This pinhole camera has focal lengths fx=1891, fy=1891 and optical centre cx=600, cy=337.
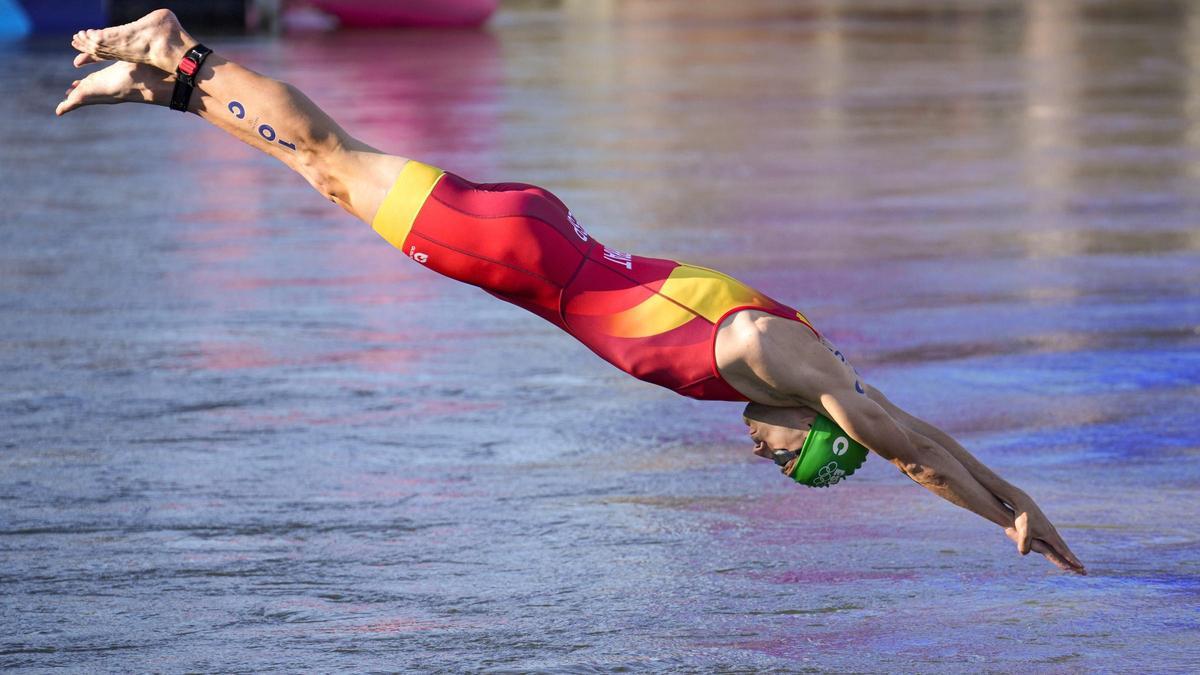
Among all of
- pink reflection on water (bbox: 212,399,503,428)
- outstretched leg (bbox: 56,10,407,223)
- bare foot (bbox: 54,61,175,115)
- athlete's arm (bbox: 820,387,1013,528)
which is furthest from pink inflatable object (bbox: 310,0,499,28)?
athlete's arm (bbox: 820,387,1013,528)

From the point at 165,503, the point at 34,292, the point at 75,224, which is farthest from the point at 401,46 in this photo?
the point at 165,503

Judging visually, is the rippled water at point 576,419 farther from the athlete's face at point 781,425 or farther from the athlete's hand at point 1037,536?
the athlete's face at point 781,425

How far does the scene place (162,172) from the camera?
17969mm

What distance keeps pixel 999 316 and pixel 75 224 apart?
→ 7.56 m

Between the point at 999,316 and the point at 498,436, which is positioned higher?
the point at 999,316

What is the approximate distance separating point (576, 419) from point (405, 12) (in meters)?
30.7

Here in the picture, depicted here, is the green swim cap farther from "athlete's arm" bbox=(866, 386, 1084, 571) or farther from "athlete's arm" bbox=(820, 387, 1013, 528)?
"athlete's arm" bbox=(866, 386, 1084, 571)

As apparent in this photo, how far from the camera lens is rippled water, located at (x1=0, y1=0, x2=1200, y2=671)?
652 centimetres

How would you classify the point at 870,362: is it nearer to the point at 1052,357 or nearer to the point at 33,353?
the point at 1052,357

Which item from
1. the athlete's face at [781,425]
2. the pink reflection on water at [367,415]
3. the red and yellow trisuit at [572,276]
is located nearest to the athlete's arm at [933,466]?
the athlete's face at [781,425]

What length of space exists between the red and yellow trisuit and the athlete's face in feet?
0.51

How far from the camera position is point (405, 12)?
39.0 metres

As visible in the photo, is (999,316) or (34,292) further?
→ (34,292)

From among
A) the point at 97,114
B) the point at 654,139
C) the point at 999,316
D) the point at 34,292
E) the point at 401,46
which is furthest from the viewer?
the point at 401,46
